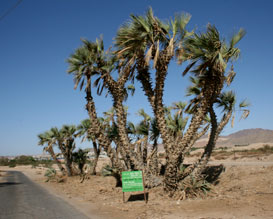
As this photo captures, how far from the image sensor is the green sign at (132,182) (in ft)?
32.5

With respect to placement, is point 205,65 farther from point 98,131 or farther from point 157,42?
point 98,131

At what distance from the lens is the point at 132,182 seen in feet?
32.8

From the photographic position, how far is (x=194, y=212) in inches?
295

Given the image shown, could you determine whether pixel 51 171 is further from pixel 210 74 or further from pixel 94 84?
pixel 210 74

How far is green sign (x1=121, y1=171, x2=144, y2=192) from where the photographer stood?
991 cm

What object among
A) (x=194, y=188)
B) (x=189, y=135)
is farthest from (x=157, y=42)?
(x=194, y=188)

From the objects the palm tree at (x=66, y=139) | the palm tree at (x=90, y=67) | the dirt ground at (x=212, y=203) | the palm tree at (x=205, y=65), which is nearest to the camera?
the dirt ground at (x=212, y=203)

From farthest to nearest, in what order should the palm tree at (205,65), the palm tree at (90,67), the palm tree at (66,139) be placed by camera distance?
the palm tree at (66,139) → the palm tree at (90,67) → the palm tree at (205,65)

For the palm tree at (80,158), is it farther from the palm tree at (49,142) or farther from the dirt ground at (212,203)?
the dirt ground at (212,203)

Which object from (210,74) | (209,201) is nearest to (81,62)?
(210,74)

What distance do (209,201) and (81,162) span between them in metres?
15.7

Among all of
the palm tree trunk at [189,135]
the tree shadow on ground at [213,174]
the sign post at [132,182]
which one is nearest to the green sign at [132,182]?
the sign post at [132,182]

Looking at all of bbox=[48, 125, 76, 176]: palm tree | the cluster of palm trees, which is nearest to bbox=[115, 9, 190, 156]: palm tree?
the cluster of palm trees

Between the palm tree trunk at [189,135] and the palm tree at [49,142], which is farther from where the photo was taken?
the palm tree at [49,142]
